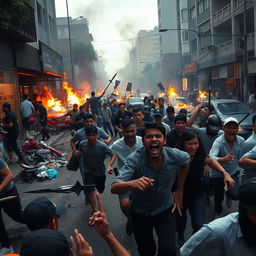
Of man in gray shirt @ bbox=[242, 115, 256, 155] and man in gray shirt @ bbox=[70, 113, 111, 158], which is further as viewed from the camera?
man in gray shirt @ bbox=[70, 113, 111, 158]

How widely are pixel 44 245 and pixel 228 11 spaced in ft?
104

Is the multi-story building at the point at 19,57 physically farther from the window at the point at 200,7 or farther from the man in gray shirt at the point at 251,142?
the window at the point at 200,7

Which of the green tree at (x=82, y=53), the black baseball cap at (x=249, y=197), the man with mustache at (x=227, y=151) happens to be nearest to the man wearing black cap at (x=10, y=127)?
the man with mustache at (x=227, y=151)

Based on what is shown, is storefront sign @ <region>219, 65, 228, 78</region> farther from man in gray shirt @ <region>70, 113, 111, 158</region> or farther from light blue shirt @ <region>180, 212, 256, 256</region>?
light blue shirt @ <region>180, 212, 256, 256</region>

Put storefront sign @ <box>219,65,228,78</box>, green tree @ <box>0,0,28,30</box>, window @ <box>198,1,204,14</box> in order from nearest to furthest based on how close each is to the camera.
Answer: green tree @ <box>0,0,28,30</box>
storefront sign @ <box>219,65,228,78</box>
window @ <box>198,1,204,14</box>

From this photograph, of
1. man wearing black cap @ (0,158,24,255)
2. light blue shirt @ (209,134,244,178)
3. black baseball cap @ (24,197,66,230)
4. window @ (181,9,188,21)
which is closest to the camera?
black baseball cap @ (24,197,66,230)

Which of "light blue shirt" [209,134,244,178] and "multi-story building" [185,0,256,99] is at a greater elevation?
"multi-story building" [185,0,256,99]

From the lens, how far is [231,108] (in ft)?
40.8

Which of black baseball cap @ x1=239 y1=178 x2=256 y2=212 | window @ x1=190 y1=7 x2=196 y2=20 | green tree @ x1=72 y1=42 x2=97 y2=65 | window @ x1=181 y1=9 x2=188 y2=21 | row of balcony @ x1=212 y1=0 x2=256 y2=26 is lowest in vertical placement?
black baseball cap @ x1=239 y1=178 x2=256 y2=212

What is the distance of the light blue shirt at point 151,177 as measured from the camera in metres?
3.29

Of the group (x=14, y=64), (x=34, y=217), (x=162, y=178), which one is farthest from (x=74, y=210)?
(x=14, y=64)

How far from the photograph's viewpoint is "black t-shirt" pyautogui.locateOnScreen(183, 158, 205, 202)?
410 centimetres

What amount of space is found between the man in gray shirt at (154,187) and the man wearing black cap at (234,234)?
1.24 metres

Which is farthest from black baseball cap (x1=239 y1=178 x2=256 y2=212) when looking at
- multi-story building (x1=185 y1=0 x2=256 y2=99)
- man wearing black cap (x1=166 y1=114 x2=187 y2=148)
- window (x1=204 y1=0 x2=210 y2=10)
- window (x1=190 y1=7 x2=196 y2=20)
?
window (x1=190 y1=7 x2=196 y2=20)
